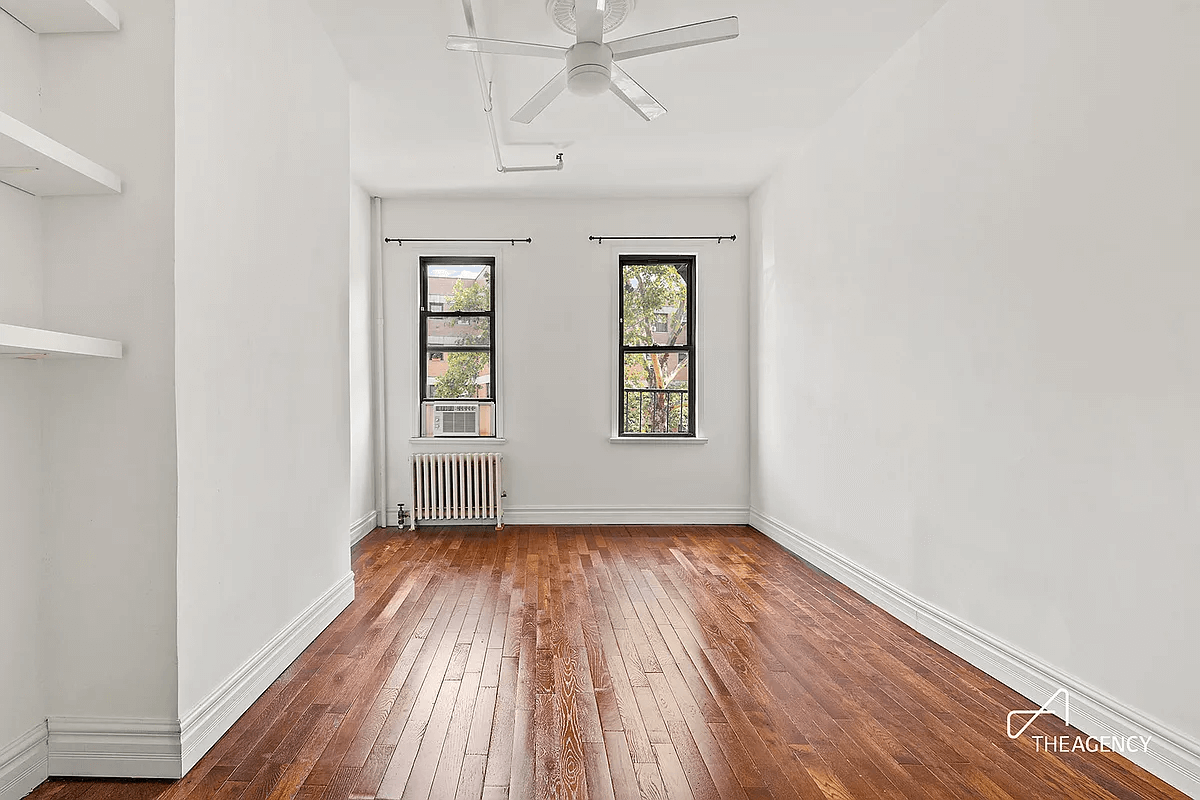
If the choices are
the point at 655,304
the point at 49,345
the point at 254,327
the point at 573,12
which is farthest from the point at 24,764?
the point at 655,304

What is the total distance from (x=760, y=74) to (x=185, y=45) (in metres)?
2.89

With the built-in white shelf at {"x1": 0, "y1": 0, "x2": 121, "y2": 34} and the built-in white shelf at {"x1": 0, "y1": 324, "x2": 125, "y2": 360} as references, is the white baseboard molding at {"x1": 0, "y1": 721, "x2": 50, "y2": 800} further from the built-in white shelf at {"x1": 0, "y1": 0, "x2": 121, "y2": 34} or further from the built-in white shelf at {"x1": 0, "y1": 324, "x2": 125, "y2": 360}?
the built-in white shelf at {"x1": 0, "y1": 0, "x2": 121, "y2": 34}

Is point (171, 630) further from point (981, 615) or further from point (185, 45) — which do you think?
point (981, 615)

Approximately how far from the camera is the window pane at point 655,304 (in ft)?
22.2

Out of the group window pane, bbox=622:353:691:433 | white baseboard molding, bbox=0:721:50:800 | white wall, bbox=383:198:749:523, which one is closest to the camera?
white baseboard molding, bbox=0:721:50:800

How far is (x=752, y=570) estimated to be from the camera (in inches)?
192

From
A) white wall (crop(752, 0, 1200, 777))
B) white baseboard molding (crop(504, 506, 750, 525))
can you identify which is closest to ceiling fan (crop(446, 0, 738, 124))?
white wall (crop(752, 0, 1200, 777))

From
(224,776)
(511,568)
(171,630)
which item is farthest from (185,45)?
(511,568)

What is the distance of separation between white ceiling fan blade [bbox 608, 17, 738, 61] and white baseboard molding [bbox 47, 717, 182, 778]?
2855 mm

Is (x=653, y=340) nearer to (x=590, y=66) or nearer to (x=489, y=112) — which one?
(x=489, y=112)

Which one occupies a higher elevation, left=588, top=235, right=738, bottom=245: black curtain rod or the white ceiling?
the white ceiling

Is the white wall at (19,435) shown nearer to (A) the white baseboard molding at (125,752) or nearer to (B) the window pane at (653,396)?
(A) the white baseboard molding at (125,752)

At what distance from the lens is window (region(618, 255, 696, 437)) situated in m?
6.77

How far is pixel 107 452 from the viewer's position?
7.21 ft
